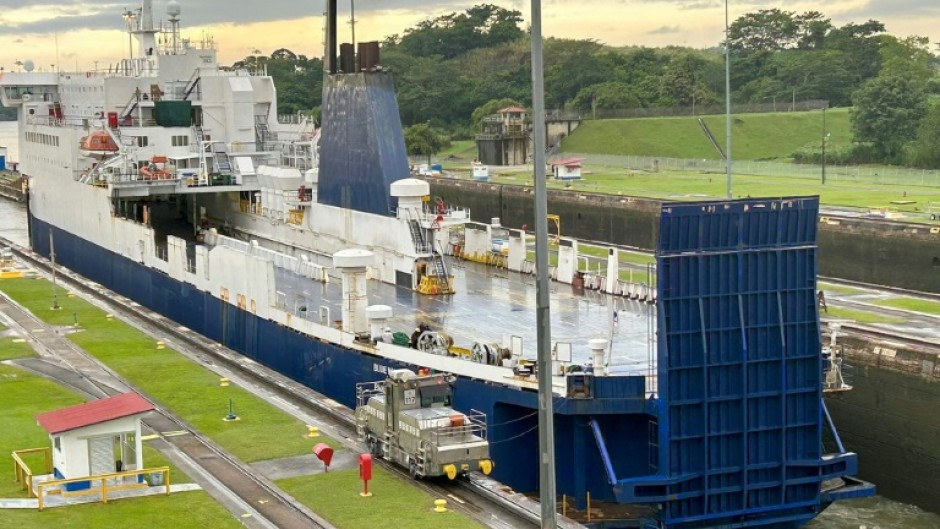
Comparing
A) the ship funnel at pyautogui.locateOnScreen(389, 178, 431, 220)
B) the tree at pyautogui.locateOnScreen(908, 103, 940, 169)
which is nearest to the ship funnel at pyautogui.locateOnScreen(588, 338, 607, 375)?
the ship funnel at pyautogui.locateOnScreen(389, 178, 431, 220)

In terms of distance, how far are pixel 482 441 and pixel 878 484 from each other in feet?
42.4

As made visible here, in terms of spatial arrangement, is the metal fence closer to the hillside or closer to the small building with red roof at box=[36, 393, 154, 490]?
the hillside

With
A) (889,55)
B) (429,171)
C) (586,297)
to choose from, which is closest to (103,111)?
(586,297)

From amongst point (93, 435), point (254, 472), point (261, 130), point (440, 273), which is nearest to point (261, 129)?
point (261, 130)

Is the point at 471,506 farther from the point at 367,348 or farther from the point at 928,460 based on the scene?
the point at 928,460

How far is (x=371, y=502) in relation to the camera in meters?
26.8

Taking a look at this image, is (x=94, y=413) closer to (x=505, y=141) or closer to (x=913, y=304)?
(x=913, y=304)

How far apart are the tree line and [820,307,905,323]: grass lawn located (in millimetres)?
66387

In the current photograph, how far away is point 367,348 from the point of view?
34.5 metres

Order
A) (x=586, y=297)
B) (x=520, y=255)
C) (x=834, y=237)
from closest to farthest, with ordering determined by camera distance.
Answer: (x=586, y=297), (x=520, y=255), (x=834, y=237)

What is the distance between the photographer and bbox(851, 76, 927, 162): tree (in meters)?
107

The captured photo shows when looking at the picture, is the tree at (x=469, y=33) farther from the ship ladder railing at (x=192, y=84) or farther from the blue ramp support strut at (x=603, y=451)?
the blue ramp support strut at (x=603, y=451)

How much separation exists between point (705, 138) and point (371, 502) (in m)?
98.7

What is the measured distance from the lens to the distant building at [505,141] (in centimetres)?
11794
